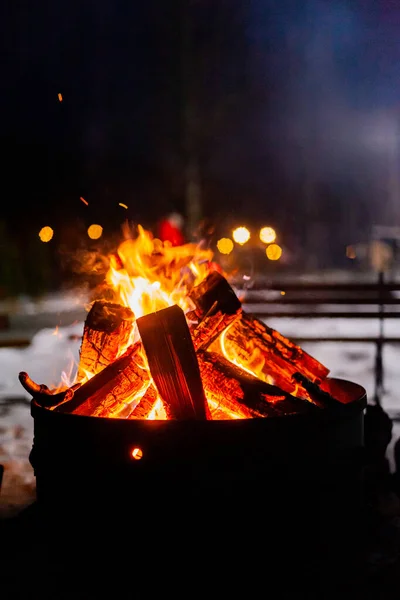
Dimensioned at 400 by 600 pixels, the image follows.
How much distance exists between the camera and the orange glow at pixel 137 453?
7.61 feet

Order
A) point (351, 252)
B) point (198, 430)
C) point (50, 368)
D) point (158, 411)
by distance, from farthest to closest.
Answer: point (351, 252)
point (50, 368)
point (158, 411)
point (198, 430)

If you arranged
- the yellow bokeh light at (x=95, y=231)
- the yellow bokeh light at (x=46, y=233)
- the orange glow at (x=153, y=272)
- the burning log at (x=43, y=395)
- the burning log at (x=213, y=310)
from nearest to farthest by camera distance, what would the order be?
the burning log at (x=43, y=395) → the burning log at (x=213, y=310) → the orange glow at (x=153, y=272) → the yellow bokeh light at (x=95, y=231) → the yellow bokeh light at (x=46, y=233)

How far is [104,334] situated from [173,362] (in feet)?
1.88

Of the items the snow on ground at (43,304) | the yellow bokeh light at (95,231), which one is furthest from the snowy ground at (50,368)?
the yellow bokeh light at (95,231)

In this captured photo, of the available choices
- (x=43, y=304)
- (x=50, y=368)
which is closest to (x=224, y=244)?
(x=50, y=368)

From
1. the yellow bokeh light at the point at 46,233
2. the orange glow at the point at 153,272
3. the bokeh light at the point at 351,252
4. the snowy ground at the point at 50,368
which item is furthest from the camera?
the bokeh light at the point at 351,252

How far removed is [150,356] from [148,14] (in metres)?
6.47

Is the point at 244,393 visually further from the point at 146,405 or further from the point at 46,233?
the point at 46,233

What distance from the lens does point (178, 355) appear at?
8.31 ft

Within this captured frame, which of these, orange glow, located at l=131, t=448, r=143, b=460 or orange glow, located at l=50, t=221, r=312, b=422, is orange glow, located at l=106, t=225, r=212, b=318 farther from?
orange glow, located at l=131, t=448, r=143, b=460

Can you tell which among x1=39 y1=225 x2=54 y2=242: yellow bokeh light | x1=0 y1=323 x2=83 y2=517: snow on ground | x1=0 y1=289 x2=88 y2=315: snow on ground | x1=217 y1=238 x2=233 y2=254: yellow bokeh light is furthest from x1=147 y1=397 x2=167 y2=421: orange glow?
x1=39 y1=225 x2=54 y2=242: yellow bokeh light

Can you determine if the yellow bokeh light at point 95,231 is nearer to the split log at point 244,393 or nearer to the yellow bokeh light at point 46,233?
the yellow bokeh light at point 46,233

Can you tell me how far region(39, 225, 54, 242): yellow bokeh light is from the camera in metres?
24.5

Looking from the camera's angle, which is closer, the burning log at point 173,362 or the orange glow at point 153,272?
the burning log at point 173,362
